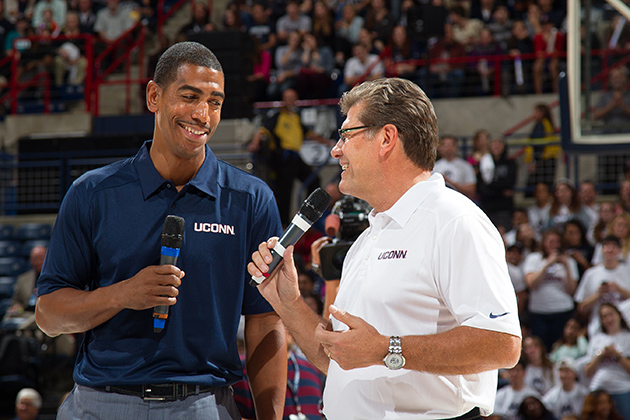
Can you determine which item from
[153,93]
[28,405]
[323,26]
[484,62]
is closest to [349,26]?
[323,26]

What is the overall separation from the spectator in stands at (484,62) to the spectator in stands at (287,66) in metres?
2.96

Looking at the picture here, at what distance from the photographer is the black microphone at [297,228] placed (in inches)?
99.3

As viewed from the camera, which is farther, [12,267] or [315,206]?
[12,267]

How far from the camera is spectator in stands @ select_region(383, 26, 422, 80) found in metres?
12.9

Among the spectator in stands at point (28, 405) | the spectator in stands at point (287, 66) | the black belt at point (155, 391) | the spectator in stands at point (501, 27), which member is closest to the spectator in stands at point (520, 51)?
the spectator in stands at point (501, 27)

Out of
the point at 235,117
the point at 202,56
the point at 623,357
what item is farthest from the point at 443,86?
the point at 202,56

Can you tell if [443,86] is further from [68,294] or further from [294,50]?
[68,294]

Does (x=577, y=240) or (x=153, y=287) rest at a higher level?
(x=153, y=287)

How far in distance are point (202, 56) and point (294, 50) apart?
11013 millimetres

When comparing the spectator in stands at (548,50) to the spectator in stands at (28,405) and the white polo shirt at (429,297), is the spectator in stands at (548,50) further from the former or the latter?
the white polo shirt at (429,297)

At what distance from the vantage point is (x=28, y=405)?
7832 mm

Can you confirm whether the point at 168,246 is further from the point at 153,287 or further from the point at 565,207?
the point at 565,207

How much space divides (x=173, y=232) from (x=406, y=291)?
0.77 m

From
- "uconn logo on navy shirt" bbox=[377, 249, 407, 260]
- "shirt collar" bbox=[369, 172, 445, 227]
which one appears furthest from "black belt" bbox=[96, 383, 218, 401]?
"shirt collar" bbox=[369, 172, 445, 227]
